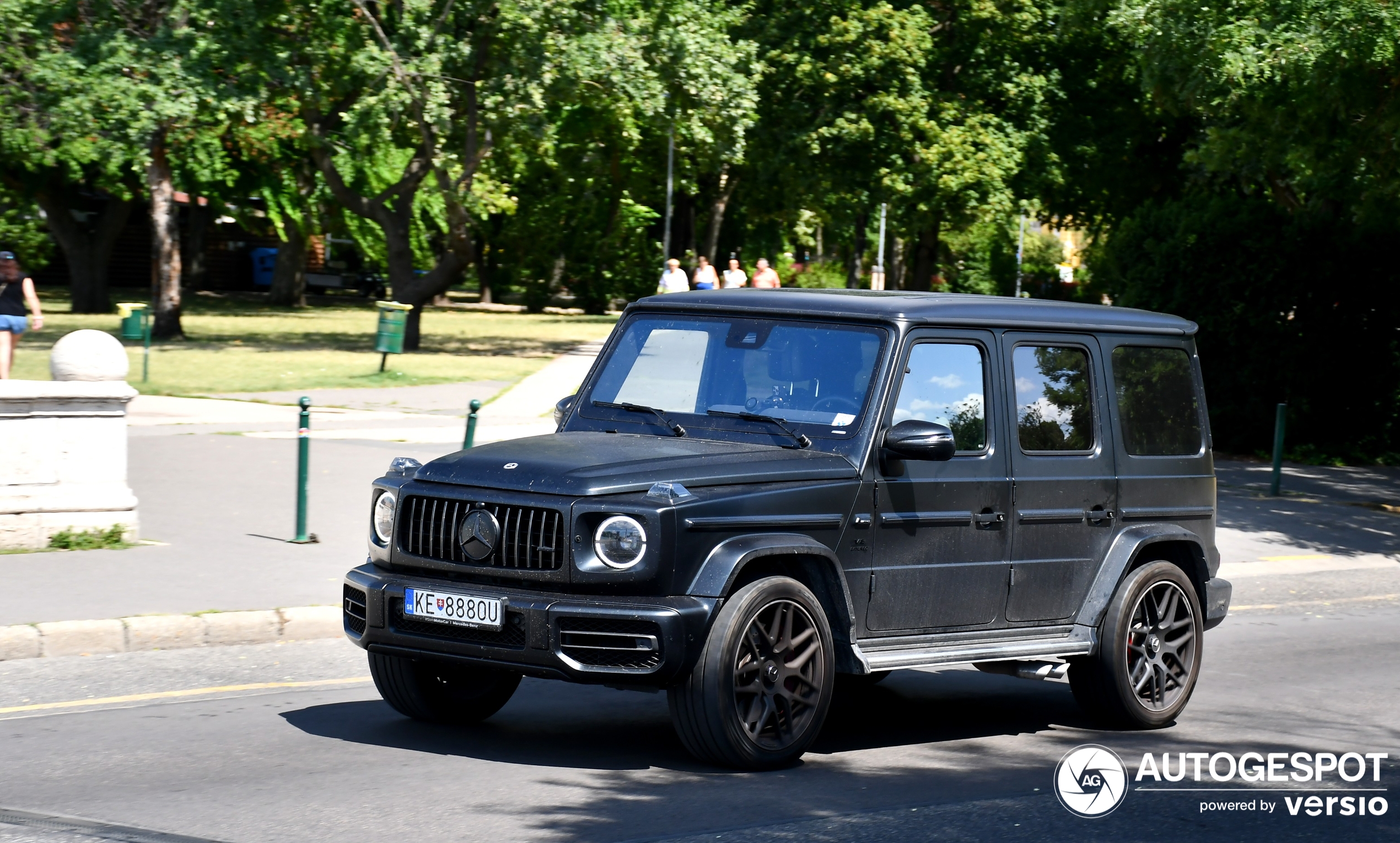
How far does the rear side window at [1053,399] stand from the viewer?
7113 millimetres

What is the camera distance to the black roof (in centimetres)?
678

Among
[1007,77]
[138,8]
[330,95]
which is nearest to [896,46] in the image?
[1007,77]

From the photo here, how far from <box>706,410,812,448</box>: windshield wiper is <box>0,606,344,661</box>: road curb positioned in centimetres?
333

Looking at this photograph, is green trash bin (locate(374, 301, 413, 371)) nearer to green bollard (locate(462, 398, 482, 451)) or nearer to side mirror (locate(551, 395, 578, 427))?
green bollard (locate(462, 398, 482, 451))

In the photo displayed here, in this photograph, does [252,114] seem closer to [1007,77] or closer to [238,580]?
[1007,77]

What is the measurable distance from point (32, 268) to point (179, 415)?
33904 millimetres

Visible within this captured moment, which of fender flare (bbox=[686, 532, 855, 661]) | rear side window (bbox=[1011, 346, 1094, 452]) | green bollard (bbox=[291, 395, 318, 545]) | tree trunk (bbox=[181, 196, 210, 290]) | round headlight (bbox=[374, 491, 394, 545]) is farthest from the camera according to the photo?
tree trunk (bbox=[181, 196, 210, 290])

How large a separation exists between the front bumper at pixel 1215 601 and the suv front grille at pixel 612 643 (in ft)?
10.7

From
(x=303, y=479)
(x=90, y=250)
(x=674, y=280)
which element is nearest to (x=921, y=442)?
(x=303, y=479)

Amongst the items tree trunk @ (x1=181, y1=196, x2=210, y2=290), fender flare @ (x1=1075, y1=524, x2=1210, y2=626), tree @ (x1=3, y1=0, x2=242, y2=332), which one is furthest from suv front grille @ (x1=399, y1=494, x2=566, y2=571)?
tree trunk @ (x1=181, y1=196, x2=210, y2=290)

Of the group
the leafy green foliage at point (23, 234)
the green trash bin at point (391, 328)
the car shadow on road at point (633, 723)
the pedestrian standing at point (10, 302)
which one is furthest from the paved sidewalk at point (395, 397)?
the leafy green foliage at point (23, 234)

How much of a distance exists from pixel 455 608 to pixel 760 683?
3.82ft

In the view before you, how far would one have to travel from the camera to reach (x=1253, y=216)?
70.0ft

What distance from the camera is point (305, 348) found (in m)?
32.7
